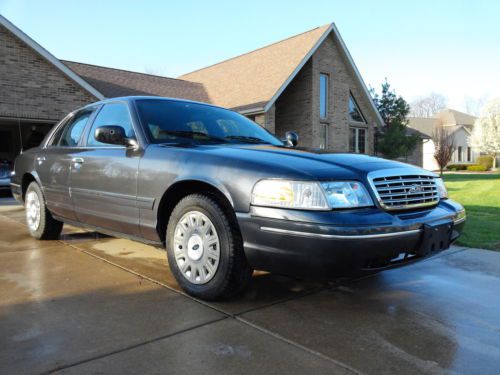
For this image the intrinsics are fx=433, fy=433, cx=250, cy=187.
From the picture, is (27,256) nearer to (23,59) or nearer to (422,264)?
(422,264)

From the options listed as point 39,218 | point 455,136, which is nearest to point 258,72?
point 39,218

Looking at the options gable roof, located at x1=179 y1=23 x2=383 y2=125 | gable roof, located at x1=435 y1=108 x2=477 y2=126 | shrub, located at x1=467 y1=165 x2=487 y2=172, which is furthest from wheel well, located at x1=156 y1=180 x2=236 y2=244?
gable roof, located at x1=435 y1=108 x2=477 y2=126

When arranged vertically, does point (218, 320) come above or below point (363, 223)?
below

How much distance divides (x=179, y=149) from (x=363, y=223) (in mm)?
1576

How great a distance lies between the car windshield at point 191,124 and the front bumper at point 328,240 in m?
1.27

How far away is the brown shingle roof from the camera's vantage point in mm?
17672

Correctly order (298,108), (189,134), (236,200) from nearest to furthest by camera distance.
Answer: (236,200)
(189,134)
(298,108)

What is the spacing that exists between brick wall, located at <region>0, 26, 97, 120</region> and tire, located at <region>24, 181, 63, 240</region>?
9024 millimetres

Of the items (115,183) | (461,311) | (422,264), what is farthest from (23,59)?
(461,311)

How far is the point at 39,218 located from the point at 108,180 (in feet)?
6.45

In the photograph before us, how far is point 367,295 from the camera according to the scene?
3.52 metres

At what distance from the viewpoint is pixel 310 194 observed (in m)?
2.73

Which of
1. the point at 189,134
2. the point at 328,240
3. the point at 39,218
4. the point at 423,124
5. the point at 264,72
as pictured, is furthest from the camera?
the point at 423,124

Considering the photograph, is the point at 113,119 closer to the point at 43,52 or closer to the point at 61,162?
the point at 61,162
